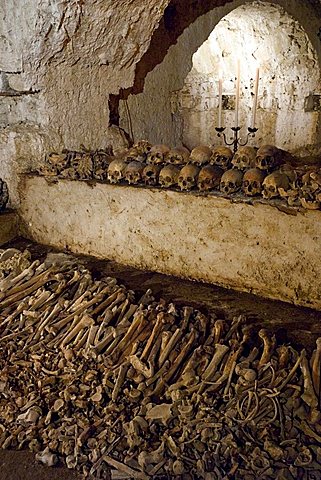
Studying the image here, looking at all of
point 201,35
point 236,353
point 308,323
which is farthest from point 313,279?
point 201,35

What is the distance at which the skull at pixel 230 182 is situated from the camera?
2.65 m

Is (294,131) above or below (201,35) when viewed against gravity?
below

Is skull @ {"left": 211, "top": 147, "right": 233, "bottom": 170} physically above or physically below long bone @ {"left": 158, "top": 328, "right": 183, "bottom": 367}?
above

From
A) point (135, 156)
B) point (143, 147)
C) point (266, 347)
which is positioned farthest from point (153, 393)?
point (143, 147)

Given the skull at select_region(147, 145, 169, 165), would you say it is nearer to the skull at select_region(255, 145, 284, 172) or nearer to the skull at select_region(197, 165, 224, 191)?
the skull at select_region(197, 165, 224, 191)

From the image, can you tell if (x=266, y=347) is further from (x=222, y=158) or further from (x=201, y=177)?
(x=222, y=158)

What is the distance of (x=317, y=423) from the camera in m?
1.66

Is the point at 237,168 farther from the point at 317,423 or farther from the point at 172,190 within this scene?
the point at 317,423

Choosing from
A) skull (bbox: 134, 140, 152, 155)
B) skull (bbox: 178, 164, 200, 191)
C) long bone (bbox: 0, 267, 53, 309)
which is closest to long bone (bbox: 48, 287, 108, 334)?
long bone (bbox: 0, 267, 53, 309)

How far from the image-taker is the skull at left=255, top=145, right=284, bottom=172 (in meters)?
2.70

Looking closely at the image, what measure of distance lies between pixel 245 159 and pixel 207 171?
25cm

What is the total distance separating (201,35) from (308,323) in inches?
136

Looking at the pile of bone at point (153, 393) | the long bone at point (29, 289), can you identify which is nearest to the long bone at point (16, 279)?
the long bone at point (29, 289)

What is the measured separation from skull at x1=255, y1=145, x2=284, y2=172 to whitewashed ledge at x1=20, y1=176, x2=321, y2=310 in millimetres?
290
